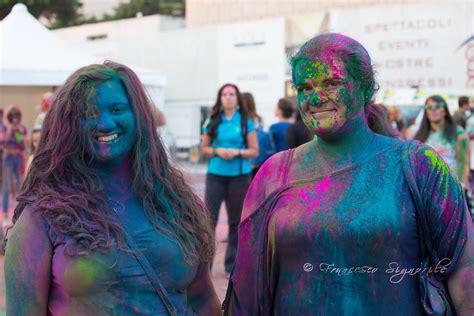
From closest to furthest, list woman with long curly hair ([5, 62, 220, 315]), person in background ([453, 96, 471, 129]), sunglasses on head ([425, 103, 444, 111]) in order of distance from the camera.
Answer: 1. woman with long curly hair ([5, 62, 220, 315])
2. sunglasses on head ([425, 103, 444, 111])
3. person in background ([453, 96, 471, 129])

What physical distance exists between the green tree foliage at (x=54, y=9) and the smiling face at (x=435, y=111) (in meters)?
26.7

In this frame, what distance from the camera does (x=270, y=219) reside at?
1616 millimetres

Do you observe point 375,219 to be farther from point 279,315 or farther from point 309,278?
point 279,315

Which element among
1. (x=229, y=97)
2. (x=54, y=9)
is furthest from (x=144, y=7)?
(x=229, y=97)

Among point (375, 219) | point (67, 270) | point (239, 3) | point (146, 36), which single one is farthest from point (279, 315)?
Answer: point (239, 3)

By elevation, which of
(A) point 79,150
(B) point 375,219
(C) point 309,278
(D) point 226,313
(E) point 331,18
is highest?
(E) point 331,18

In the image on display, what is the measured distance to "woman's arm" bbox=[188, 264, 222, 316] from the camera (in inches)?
74.9

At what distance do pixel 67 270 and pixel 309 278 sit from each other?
62 centimetres

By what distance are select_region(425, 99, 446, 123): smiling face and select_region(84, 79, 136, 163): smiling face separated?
4.22m

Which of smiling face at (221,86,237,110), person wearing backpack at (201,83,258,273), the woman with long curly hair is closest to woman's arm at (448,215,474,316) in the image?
the woman with long curly hair

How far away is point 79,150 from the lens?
68.1 inches

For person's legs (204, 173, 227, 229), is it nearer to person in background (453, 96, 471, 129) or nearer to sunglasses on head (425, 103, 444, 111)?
sunglasses on head (425, 103, 444, 111)

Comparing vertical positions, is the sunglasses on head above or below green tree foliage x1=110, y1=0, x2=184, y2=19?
below

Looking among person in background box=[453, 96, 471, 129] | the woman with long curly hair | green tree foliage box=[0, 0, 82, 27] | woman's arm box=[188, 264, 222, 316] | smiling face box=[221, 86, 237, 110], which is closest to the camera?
the woman with long curly hair
